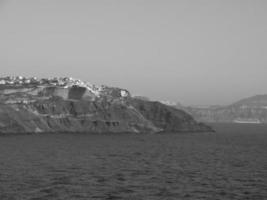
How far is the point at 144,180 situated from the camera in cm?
6353

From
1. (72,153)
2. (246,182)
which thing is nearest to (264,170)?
(246,182)

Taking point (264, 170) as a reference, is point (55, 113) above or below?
above

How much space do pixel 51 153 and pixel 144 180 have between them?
125ft

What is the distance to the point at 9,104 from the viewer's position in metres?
181

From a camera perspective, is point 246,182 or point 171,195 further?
point 246,182

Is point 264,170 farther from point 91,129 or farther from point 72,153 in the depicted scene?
point 91,129

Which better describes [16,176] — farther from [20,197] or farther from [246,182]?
[246,182]

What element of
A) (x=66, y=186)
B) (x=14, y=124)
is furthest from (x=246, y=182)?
(x=14, y=124)

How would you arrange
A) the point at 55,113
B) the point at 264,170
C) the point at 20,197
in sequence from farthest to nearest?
1. the point at 55,113
2. the point at 264,170
3. the point at 20,197

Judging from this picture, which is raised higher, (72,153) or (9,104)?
(9,104)

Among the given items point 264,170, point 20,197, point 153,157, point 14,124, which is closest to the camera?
point 20,197

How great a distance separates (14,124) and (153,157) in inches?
3431

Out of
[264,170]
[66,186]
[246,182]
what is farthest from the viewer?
[264,170]

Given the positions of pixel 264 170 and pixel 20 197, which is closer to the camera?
pixel 20 197
